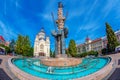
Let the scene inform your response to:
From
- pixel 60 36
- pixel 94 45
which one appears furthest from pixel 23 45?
pixel 94 45

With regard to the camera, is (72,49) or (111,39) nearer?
(111,39)

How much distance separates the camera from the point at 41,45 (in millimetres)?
120000

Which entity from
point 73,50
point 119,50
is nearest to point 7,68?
point 119,50

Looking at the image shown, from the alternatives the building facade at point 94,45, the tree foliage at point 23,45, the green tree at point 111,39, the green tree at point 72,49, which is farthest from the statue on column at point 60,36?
the building facade at point 94,45

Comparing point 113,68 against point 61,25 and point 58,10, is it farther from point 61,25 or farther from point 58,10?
point 58,10

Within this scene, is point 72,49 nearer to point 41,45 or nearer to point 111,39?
point 111,39

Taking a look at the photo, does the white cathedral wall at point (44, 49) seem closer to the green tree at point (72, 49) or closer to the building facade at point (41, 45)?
the building facade at point (41, 45)

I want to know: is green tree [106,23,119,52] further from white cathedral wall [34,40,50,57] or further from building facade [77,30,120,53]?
white cathedral wall [34,40,50,57]

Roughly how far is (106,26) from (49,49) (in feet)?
239

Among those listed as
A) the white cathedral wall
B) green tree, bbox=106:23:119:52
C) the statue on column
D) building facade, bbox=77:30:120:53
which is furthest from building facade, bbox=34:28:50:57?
the statue on column

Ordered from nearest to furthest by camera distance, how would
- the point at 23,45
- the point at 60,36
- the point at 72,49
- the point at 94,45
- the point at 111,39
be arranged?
the point at 60,36, the point at 111,39, the point at 23,45, the point at 72,49, the point at 94,45

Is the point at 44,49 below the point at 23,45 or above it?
above

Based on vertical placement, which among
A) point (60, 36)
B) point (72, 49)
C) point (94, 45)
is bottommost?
point (72, 49)

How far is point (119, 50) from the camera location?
46844mm
